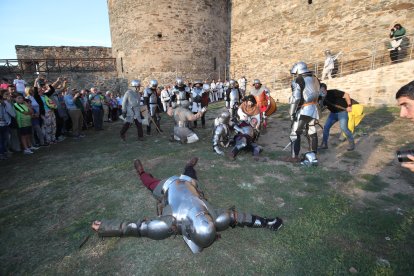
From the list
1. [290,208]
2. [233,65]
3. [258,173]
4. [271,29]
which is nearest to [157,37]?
[233,65]

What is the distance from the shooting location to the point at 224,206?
134 inches

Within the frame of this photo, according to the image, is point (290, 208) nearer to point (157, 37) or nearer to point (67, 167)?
point (67, 167)

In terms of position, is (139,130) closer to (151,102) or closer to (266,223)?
(151,102)

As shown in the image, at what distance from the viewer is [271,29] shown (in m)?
16.5

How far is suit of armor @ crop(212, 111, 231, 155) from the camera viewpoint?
19.0 ft

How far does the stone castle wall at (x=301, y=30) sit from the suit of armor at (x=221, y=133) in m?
11.0

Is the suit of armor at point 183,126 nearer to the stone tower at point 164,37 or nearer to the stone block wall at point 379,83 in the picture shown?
the stone block wall at point 379,83

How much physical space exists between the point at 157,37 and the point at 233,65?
653 cm

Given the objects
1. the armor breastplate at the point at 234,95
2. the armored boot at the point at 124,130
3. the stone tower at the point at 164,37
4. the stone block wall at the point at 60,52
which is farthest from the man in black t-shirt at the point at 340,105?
the stone block wall at the point at 60,52

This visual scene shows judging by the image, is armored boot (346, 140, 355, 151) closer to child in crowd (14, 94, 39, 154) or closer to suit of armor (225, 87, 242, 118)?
suit of armor (225, 87, 242, 118)

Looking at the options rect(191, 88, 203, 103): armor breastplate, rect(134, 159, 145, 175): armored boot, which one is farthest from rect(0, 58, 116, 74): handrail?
rect(134, 159, 145, 175): armored boot

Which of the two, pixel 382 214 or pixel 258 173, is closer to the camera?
pixel 382 214

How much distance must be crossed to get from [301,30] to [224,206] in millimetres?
15122

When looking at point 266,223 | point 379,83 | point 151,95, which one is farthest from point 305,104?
point 379,83
